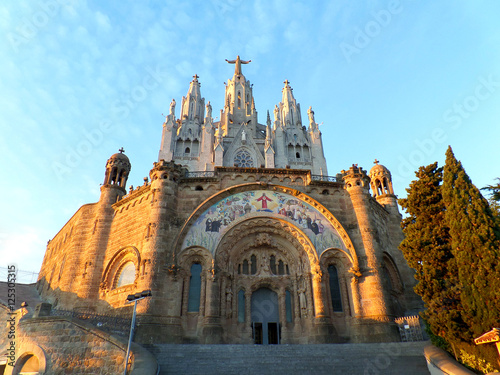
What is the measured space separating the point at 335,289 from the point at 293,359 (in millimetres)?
6527

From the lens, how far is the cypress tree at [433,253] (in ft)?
36.0

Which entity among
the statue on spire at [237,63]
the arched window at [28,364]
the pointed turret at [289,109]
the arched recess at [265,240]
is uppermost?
the statue on spire at [237,63]

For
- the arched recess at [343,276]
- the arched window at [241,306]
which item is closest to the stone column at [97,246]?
the arched window at [241,306]

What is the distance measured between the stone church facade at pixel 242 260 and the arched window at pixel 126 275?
0.07 metres

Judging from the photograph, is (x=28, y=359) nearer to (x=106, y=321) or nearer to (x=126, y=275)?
(x=106, y=321)

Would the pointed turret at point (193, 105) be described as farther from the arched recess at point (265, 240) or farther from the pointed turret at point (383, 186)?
the arched recess at point (265, 240)

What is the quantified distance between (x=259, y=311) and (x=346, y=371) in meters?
7.25

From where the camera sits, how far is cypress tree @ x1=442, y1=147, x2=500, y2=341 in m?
9.79

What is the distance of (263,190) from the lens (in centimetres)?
1945

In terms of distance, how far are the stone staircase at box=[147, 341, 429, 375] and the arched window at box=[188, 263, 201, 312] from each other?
3.66 metres

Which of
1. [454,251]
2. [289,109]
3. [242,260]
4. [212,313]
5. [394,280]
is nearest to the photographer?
[454,251]

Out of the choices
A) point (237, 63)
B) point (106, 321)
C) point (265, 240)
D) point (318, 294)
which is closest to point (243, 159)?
point (265, 240)

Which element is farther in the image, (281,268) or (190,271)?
(281,268)

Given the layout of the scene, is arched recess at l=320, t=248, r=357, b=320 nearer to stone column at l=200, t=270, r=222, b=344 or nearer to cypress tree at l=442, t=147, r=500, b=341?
stone column at l=200, t=270, r=222, b=344
